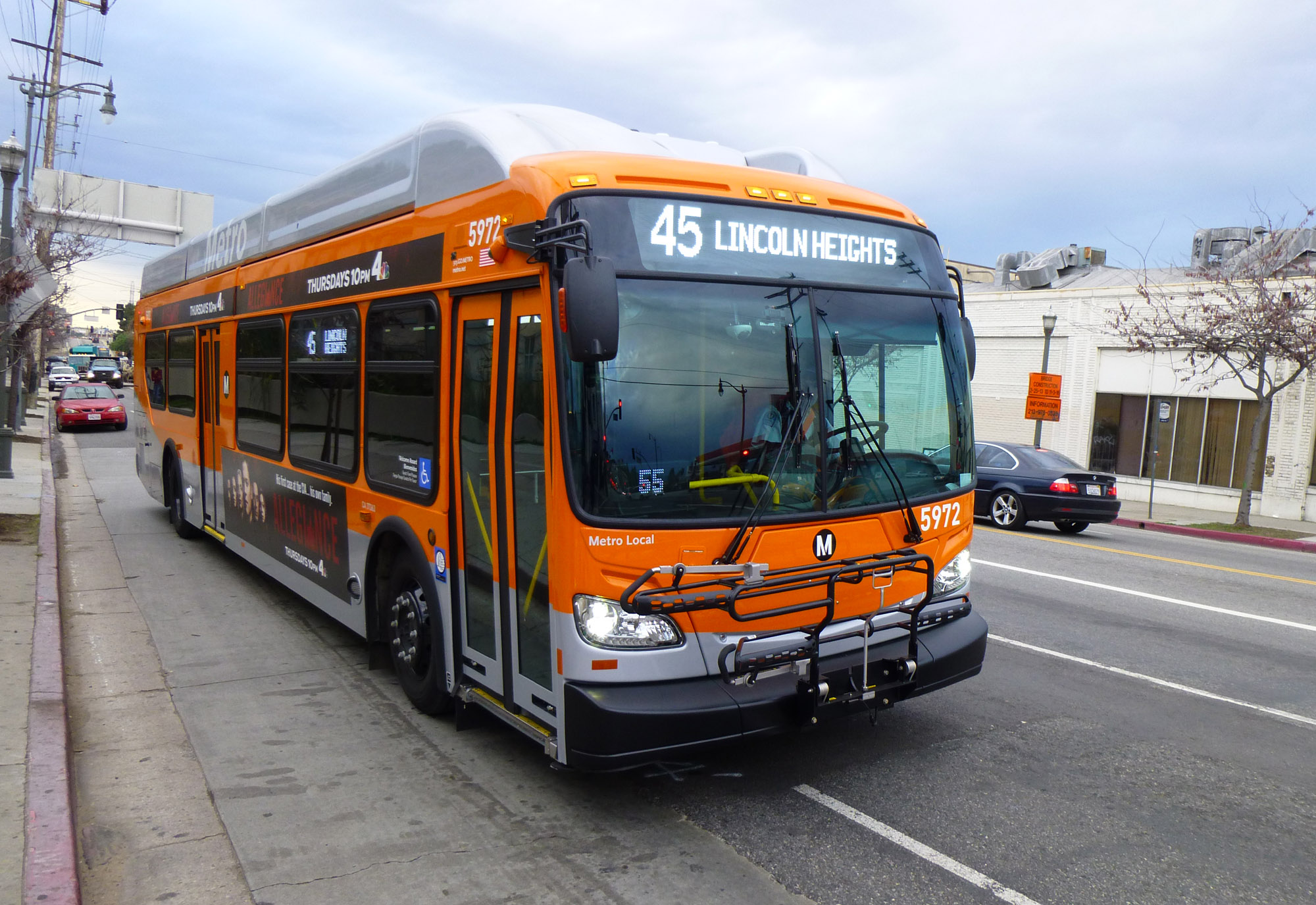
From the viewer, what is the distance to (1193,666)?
25.3 ft

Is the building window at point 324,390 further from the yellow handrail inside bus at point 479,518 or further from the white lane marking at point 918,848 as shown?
the white lane marking at point 918,848

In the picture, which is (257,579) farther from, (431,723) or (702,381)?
(702,381)

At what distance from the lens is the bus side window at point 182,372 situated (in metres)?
11.1

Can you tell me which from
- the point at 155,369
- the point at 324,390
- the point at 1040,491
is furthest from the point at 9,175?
the point at 1040,491

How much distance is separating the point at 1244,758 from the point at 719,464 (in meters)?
3.68

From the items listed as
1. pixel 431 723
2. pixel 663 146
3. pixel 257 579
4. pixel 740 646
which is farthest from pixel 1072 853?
pixel 257 579

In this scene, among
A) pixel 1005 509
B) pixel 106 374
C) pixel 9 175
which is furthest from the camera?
pixel 106 374

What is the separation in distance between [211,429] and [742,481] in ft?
25.7

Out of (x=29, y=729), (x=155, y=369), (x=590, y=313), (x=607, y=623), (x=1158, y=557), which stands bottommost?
(x=1158, y=557)

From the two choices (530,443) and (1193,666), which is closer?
(530,443)

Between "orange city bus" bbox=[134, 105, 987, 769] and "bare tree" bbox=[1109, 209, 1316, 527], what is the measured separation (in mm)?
16425

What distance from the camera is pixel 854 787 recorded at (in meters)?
5.10

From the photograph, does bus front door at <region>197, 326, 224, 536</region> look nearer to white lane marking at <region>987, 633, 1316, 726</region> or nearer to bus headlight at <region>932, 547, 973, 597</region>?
bus headlight at <region>932, 547, 973, 597</region>

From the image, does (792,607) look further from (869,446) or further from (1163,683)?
(1163,683)
